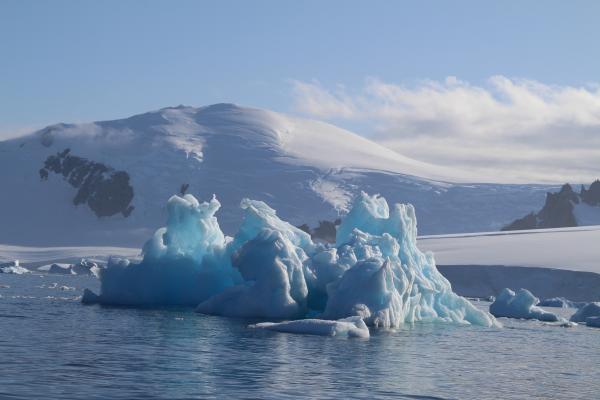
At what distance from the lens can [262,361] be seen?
1775 centimetres

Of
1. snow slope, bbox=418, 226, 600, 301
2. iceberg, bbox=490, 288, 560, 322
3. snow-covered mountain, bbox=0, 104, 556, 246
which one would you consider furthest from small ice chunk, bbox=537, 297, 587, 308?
snow-covered mountain, bbox=0, 104, 556, 246

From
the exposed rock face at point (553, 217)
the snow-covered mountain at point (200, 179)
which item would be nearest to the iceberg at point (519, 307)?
the exposed rock face at point (553, 217)

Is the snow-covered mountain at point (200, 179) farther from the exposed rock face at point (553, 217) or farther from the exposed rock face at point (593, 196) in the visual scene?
the exposed rock face at point (553, 217)

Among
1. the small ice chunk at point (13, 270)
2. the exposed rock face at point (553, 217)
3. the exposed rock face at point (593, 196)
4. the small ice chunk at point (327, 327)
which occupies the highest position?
the exposed rock face at point (593, 196)

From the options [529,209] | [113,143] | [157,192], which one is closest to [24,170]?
[113,143]

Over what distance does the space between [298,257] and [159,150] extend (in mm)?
79015

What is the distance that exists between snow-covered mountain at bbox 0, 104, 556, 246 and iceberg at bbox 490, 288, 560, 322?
49.4m

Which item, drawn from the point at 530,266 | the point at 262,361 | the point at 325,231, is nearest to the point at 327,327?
the point at 262,361

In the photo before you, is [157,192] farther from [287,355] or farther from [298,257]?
[287,355]

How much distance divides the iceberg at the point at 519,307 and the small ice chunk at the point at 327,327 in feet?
37.1

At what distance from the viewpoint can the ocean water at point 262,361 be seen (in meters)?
14.7

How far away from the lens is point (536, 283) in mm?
42875

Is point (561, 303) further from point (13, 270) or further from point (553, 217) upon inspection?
point (553, 217)

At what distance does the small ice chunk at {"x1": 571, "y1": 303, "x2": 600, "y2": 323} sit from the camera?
32625mm
